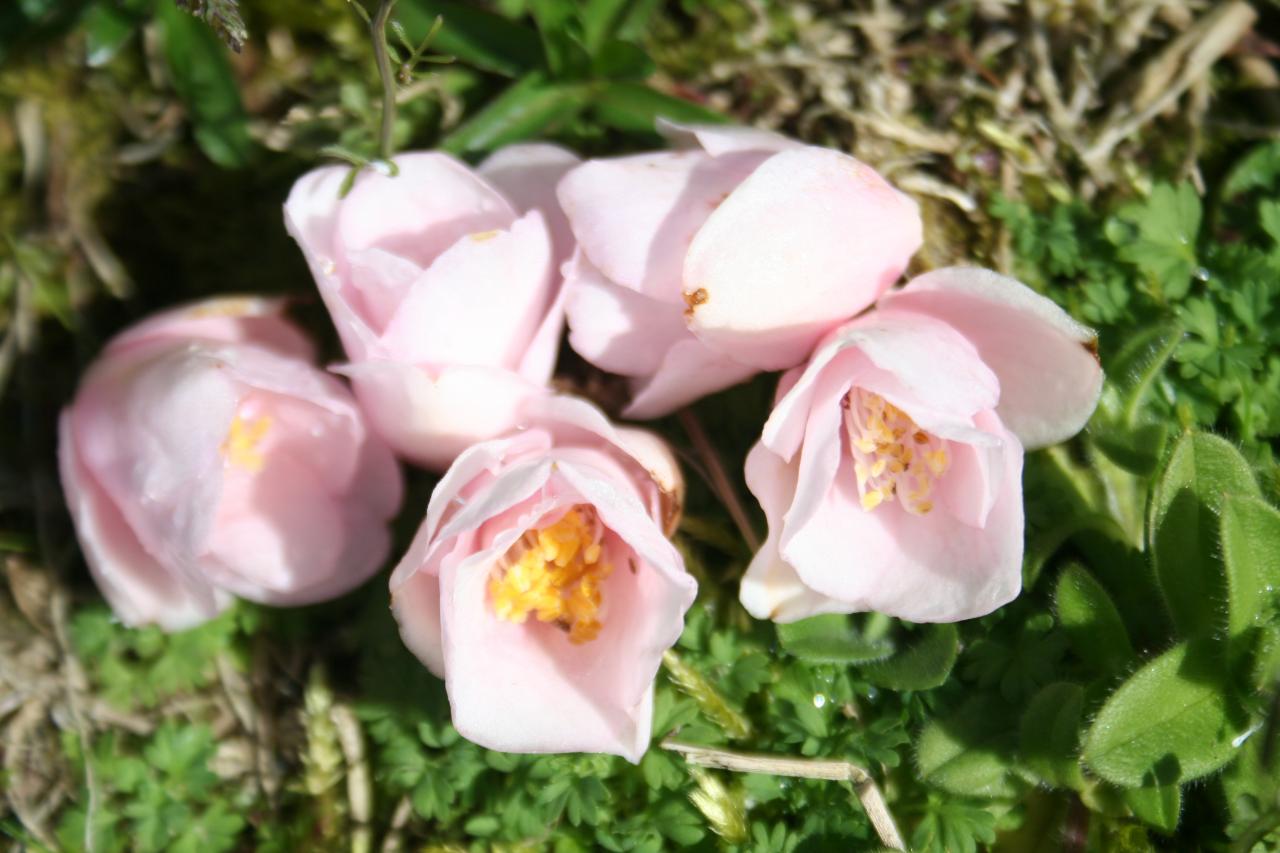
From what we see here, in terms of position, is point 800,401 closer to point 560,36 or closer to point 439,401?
point 439,401

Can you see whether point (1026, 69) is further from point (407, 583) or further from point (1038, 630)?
point (407, 583)

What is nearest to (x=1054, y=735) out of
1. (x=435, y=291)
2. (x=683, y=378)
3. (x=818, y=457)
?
(x=818, y=457)

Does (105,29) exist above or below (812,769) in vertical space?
above

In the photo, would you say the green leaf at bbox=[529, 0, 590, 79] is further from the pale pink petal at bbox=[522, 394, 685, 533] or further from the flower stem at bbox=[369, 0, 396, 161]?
the pale pink petal at bbox=[522, 394, 685, 533]

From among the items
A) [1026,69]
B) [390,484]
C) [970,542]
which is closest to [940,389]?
[970,542]

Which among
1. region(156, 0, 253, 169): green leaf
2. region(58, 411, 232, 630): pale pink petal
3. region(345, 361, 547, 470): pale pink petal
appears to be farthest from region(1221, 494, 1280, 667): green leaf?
region(156, 0, 253, 169): green leaf

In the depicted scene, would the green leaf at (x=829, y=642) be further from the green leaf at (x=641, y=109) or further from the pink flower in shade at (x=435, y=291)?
the green leaf at (x=641, y=109)

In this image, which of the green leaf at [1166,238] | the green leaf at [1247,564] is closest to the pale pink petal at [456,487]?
the green leaf at [1247,564]
